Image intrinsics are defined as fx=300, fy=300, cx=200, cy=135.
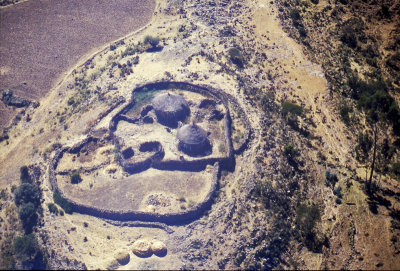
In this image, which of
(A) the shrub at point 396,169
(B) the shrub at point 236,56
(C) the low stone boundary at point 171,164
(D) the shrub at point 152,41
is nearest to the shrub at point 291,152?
(C) the low stone boundary at point 171,164

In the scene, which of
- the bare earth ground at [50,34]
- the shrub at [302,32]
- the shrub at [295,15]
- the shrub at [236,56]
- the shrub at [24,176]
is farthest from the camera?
the shrub at [295,15]

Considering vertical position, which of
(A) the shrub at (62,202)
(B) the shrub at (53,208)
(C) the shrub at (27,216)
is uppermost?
(A) the shrub at (62,202)

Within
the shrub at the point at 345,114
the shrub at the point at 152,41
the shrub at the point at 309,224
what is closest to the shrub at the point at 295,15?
the shrub at the point at 345,114

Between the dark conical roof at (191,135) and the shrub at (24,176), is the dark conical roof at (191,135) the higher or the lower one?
the higher one

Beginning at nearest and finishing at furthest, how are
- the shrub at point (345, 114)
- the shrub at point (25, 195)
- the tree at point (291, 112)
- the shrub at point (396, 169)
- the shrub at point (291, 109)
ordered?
the shrub at point (25, 195)
the shrub at point (396, 169)
the shrub at point (345, 114)
the tree at point (291, 112)
the shrub at point (291, 109)

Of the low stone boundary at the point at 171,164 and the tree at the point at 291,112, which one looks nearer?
the low stone boundary at the point at 171,164

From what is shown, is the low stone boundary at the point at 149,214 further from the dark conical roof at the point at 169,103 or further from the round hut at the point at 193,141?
the dark conical roof at the point at 169,103
